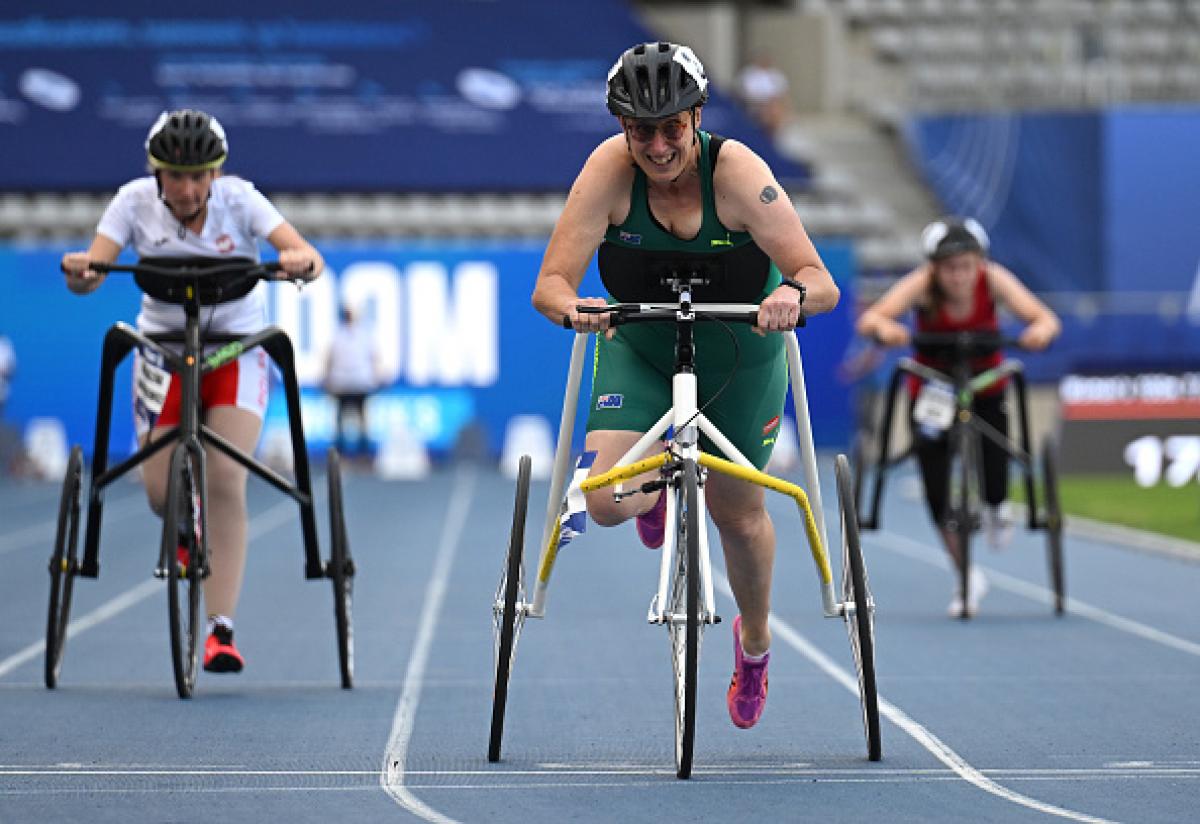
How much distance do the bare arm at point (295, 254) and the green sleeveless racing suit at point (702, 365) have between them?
1.55m

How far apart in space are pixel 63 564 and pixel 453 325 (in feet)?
67.3

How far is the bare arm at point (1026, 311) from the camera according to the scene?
1054 centimetres

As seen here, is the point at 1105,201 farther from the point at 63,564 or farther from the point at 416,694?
the point at 63,564

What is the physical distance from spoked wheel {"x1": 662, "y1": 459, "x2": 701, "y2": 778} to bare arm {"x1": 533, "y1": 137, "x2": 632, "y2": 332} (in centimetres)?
63

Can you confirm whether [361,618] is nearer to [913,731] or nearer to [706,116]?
[913,731]

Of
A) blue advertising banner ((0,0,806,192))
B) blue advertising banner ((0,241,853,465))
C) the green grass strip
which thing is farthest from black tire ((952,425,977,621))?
blue advertising banner ((0,0,806,192))

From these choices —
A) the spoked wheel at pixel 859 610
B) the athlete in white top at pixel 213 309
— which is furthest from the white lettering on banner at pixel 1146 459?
the spoked wheel at pixel 859 610

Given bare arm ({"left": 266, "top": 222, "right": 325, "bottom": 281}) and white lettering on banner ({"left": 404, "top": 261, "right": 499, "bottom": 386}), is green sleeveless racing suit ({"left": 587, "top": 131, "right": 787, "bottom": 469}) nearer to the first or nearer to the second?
bare arm ({"left": 266, "top": 222, "right": 325, "bottom": 281})

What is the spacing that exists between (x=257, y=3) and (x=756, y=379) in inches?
1069

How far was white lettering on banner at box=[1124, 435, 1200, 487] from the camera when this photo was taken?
2334 centimetres

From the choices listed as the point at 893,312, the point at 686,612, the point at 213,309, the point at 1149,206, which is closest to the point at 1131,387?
the point at 1149,206

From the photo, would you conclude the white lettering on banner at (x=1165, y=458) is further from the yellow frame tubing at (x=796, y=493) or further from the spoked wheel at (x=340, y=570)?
the yellow frame tubing at (x=796, y=493)

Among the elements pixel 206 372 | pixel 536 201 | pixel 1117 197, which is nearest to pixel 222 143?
pixel 206 372

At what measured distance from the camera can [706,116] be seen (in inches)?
1207
